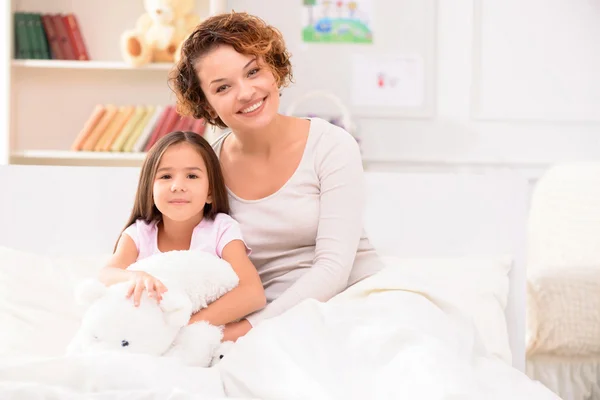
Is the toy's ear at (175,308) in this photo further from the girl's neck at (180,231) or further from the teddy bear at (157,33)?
the teddy bear at (157,33)

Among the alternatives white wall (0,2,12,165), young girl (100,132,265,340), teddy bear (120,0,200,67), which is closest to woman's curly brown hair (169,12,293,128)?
young girl (100,132,265,340)

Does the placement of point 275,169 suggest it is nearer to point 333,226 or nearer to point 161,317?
point 333,226

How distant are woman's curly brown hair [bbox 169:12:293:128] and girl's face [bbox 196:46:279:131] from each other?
2 centimetres

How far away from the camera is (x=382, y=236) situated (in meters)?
2.05

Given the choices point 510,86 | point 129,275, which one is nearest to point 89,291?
point 129,275

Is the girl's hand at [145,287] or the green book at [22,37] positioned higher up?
the green book at [22,37]

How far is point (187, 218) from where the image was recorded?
5.16ft

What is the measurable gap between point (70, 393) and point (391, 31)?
3.07 metres

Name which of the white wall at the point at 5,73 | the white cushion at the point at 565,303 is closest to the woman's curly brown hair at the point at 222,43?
the white cushion at the point at 565,303

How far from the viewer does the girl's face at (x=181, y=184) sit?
1.55 m

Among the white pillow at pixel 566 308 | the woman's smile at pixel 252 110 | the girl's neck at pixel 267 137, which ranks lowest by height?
the white pillow at pixel 566 308

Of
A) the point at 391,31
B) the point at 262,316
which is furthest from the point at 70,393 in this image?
the point at 391,31

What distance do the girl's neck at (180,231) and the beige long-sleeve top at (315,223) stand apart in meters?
0.10

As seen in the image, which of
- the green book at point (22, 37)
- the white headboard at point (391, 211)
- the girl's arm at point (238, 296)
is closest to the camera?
the girl's arm at point (238, 296)
